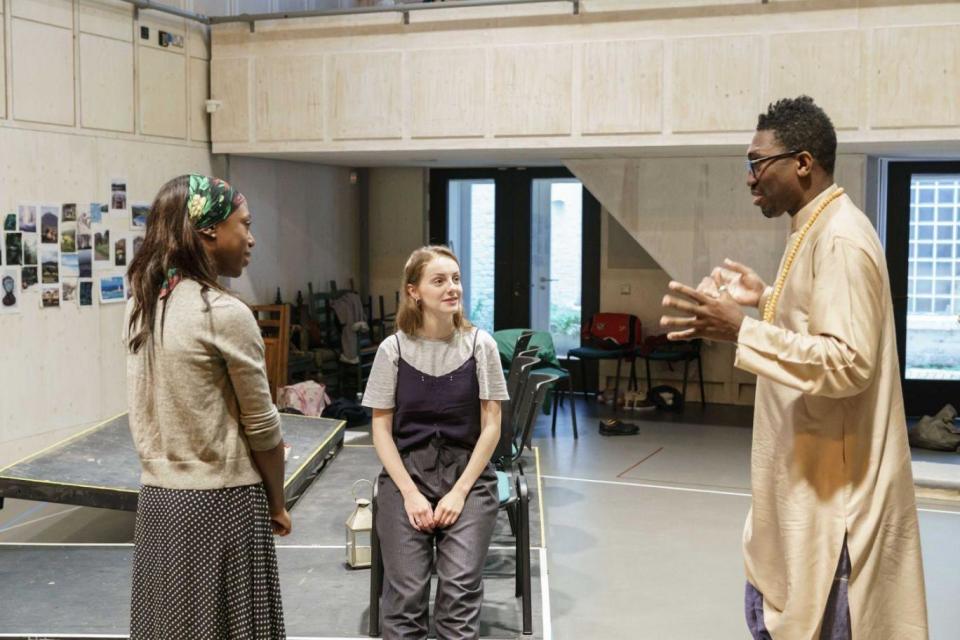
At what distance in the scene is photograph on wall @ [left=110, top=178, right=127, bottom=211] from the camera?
762 cm

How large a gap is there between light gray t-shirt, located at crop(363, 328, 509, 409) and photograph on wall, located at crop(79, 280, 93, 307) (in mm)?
4369

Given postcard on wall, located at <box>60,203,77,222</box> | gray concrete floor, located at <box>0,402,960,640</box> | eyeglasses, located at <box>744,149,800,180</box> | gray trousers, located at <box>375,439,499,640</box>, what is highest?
postcard on wall, located at <box>60,203,77,222</box>

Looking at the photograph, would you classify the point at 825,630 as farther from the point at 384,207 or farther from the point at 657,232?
the point at 384,207

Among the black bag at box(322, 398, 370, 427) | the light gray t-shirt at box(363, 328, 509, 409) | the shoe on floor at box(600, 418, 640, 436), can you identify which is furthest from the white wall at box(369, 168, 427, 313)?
the light gray t-shirt at box(363, 328, 509, 409)

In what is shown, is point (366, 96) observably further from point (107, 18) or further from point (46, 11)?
point (46, 11)

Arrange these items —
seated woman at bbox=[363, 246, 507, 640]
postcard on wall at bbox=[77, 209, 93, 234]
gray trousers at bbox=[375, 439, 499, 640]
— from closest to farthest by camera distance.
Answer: gray trousers at bbox=[375, 439, 499, 640]
seated woman at bbox=[363, 246, 507, 640]
postcard on wall at bbox=[77, 209, 93, 234]

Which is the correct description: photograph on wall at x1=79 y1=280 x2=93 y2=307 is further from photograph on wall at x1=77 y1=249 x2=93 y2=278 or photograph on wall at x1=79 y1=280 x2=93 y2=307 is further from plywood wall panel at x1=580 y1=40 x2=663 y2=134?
plywood wall panel at x1=580 y1=40 x2=663 y2=134

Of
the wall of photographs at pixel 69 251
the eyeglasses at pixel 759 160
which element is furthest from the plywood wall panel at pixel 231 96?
the eyeglasses at pixel 759 160

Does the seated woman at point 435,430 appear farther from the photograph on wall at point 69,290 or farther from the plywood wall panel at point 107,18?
the plywood wall panel at point 107,18

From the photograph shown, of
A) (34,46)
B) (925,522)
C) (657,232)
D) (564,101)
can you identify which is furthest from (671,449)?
(34,46)

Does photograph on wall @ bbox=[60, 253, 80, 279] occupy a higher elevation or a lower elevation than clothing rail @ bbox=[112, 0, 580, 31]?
lower

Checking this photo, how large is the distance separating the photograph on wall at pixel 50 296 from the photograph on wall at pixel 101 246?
1.37ft

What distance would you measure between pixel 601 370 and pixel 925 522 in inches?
179

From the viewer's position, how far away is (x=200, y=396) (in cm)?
239
